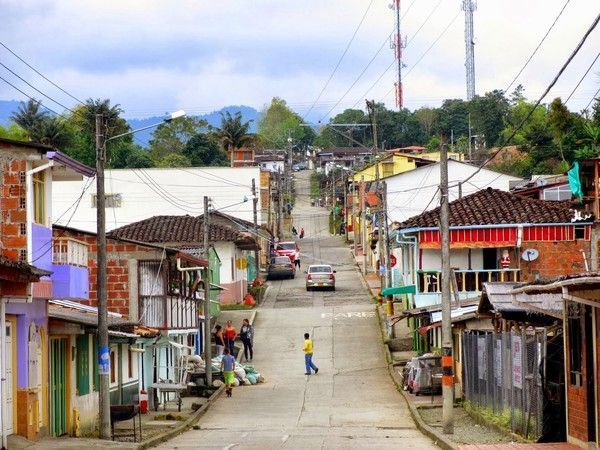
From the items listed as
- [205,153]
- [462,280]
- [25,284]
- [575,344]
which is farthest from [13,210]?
[205,153]

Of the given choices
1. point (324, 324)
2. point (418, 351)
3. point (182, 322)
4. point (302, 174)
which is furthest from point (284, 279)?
point (302, 174)

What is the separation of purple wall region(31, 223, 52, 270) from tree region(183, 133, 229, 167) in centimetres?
9210

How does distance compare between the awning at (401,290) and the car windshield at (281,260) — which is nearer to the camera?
the awning at (401,290)

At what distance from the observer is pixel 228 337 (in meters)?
50.7

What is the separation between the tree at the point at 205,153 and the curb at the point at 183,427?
251 feet

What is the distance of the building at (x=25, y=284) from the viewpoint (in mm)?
25172

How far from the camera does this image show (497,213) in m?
52.2

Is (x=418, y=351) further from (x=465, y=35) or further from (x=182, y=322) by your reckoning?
(x=465, y=35)

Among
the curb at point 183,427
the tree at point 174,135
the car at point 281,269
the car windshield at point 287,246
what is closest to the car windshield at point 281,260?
the car at point 281,269

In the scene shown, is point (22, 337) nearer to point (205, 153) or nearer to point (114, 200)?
point (114, 200)

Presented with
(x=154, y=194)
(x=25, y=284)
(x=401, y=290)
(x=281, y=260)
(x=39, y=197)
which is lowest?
(x=401, y=290)

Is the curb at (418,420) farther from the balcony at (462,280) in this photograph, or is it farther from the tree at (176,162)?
the tree at (176,162)

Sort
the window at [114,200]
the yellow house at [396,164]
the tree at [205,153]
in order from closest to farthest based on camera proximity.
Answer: the window at [114,200], the yellow house at [396,164], the tree at [205,153]

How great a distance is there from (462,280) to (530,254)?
2876 mm
